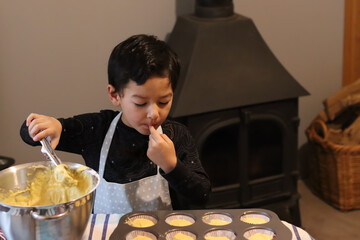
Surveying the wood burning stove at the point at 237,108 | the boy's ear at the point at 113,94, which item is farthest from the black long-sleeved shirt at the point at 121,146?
the wood burning stove at the point at 237,108

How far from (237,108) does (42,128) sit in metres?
1.39

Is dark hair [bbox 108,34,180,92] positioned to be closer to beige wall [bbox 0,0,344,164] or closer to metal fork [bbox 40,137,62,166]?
metal fork [bbox 40,137,62,166]

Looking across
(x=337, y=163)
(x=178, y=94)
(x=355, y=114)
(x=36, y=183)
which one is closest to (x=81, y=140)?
(x=36, y=183)

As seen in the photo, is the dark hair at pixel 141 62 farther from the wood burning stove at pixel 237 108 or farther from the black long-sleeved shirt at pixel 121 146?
the wood burning stove at pixel 237 108

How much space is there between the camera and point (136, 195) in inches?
61.0

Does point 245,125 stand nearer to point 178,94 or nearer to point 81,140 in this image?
point 178,94

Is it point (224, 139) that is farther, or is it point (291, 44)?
point (291, 44)

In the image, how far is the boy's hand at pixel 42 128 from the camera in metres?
1.36

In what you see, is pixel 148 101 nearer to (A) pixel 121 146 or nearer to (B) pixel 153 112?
(B) pixel 153 112

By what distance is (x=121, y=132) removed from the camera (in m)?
1.60

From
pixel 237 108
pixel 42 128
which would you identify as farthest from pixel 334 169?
pixel 42 128

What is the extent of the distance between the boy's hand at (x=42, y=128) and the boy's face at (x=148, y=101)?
183mm

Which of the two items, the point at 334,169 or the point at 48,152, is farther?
the point at 334,169

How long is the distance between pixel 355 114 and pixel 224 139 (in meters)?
0.91
